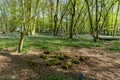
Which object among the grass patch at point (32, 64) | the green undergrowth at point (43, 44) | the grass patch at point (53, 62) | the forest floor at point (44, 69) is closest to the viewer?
the forest floor at point (44, 69)

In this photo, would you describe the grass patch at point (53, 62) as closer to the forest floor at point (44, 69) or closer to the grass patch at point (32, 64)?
the forest floor at point (44, 69)

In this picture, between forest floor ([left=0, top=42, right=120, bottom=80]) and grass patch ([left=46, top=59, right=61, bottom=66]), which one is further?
grass patch ([left=46, top=59, right=61, bottom=66])

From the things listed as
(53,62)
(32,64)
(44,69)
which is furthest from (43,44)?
(44,69)

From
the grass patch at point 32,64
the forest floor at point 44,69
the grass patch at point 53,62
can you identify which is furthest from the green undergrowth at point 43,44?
the grass patch at point 53,62

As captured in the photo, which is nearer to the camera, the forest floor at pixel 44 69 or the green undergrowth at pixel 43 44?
the forest floor at pixel 44 69

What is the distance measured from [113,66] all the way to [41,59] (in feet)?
12.9

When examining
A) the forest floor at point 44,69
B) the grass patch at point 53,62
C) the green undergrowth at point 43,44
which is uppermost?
the green undergrowth at point 43,44

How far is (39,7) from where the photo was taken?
1274cm

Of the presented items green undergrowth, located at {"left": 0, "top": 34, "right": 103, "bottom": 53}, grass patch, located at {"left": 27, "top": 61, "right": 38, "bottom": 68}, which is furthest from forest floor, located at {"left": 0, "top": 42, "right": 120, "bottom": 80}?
green undergrowth, located at {"left": 0, "top": 34, "right": 103, "bottom": 53}

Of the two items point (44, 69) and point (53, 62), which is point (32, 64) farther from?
point (53, 62)

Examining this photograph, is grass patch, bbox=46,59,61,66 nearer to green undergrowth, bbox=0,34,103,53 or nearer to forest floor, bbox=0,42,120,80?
forest floor, bbox=0,42,120,80

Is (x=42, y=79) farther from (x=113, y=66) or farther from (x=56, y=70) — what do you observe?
(x=113, y=66)

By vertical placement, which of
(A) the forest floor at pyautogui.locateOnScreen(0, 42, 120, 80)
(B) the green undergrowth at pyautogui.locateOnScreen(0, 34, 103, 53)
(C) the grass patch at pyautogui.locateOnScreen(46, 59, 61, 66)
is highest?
(B) the green undergrowth at pyautogui.locateOnScreen(0, 34, 103, 53)

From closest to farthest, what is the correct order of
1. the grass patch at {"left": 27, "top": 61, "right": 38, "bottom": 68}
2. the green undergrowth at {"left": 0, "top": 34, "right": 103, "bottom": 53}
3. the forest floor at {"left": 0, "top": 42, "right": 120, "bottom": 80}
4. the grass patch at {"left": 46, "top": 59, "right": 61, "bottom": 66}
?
the forest floor at {"left": 0, "top": 42, "right": 120, "bottom": 80} < the grass patch at {"left": 27, "top": 61, "right": 38, "bottom": 68} < the grass patch at {"left": 46, "top": 59, "right": 61, "bottom": 66} < the green undergrowth at {"left": 0, "top": 34, "right": 103, "bottom": 53}
